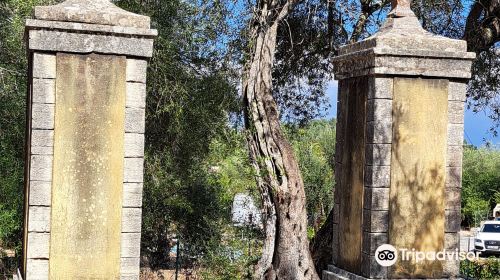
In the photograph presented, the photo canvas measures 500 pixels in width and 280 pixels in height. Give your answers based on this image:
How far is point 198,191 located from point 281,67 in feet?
9.51

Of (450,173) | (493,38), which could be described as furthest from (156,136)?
(450,173)

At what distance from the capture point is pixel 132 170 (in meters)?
6.61

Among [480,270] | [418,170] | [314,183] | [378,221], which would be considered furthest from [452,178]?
[314,183]

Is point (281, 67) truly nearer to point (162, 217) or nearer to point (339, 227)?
point (162, 217)

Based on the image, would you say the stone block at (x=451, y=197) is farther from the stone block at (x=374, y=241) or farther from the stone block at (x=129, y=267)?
the stone block at (x=129, y=267)

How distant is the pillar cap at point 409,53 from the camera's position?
22.9 feet

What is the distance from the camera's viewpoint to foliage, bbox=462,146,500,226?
115 ft

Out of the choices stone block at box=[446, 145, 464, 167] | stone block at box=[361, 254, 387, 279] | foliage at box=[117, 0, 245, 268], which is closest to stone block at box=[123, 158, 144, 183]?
stone block at box=[361, 254, 387, 279]

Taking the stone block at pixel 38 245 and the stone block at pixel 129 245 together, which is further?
the stone block at pixel 129 245

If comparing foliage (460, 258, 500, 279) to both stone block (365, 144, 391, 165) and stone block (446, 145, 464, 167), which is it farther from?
stone block (365, 144, 391, 165)

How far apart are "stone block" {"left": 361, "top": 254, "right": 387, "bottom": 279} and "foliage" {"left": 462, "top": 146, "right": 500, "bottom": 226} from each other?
95.8 feet

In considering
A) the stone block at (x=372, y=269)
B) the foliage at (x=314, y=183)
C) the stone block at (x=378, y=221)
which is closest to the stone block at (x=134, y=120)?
the stone block at (x=378, y=221)

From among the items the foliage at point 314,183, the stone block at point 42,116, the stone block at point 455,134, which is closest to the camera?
the stone block at point 42,116

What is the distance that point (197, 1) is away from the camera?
11539mm
